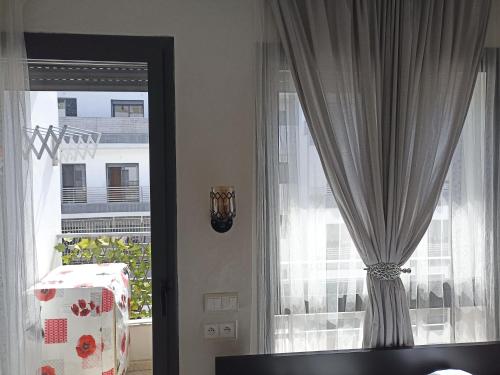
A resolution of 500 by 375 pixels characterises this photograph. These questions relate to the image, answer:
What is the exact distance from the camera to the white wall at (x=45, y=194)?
1.91m

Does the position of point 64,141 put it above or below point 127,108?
below

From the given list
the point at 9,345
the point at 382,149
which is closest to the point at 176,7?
the point at 382,149

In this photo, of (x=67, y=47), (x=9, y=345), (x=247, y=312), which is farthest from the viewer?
(x=247, y=312)

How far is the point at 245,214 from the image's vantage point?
2002 millimetres

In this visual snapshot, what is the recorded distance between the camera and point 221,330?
2.00 meters

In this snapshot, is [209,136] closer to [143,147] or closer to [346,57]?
[143,147]

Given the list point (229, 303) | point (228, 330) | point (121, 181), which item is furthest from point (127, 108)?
point (228, 330)

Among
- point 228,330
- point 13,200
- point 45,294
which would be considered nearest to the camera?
point 13,200

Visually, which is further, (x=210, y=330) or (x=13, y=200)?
(x=210, y=330)

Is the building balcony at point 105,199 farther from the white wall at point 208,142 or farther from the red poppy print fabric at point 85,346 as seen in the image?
the red poppy print fabric at point 85,346

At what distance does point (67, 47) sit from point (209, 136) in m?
0.73

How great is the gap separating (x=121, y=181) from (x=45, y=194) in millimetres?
330

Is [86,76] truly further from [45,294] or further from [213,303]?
[213,303]

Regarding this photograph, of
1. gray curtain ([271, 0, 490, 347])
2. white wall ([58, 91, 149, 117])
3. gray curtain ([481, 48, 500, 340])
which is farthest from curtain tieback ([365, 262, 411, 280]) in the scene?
white wall ([58, 91, 149, 117])
